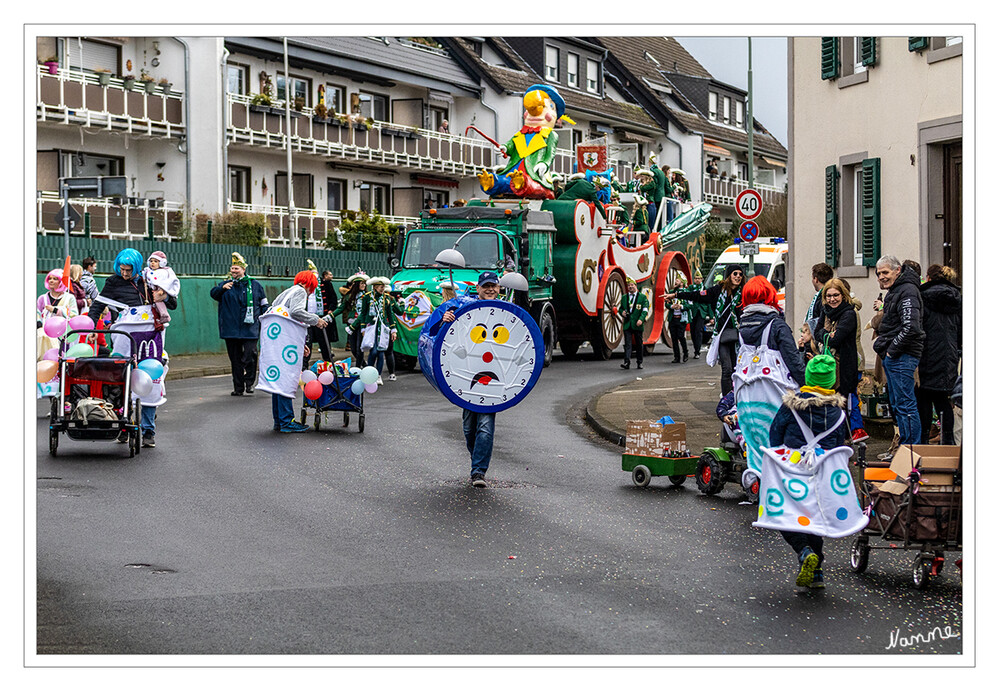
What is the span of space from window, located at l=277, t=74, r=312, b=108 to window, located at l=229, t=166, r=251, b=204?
235 centimetres

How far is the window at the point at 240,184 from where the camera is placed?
4019 centimetres

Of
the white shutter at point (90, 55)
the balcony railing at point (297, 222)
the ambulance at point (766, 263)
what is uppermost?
the white shutter at point (90, 55)

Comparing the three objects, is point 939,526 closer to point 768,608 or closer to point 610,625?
point 768,608

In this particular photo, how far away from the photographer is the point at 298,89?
4238cm

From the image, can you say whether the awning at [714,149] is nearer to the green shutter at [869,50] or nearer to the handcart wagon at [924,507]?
the green shutter at [869,50]

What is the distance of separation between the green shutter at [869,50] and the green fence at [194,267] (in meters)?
13.5

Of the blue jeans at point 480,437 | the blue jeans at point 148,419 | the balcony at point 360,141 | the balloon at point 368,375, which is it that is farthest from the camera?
the balcony at point 360,141

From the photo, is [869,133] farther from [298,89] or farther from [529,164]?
[298,89]

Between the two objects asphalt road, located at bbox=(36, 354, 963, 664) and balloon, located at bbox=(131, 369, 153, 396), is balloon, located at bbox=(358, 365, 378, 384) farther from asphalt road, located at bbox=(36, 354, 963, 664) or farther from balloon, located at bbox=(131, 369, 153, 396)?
balloon, located at bbox=(131, 369, 153, 396)

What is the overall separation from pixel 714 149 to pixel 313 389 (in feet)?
164

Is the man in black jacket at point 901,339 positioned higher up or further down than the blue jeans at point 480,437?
higher up

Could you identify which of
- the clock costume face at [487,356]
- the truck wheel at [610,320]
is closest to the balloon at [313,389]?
the clock costume face at [487,356]

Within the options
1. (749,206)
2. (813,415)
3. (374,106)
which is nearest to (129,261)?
(813,415)
